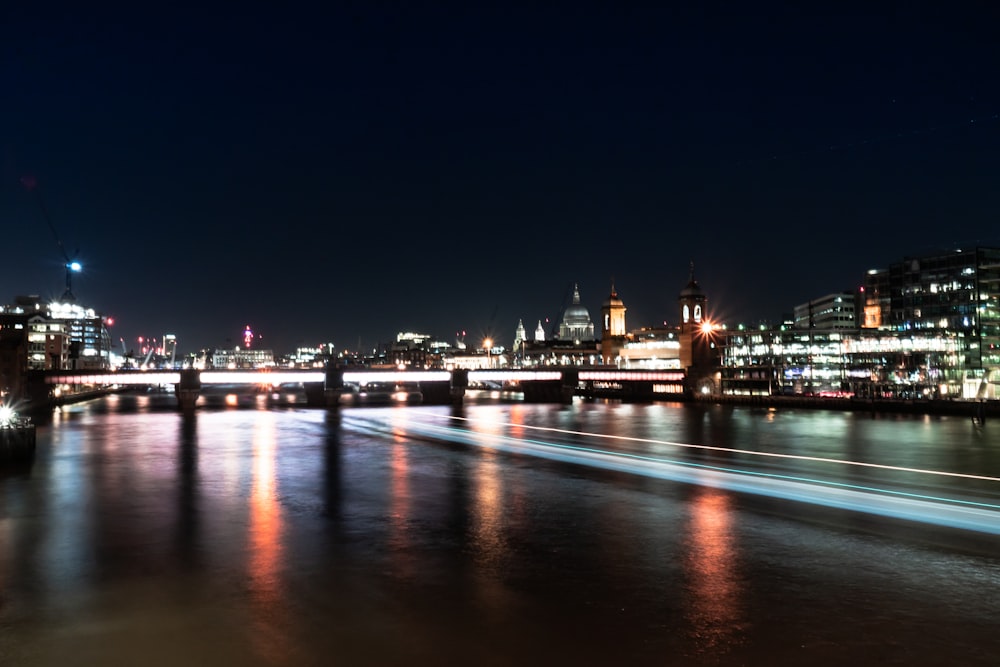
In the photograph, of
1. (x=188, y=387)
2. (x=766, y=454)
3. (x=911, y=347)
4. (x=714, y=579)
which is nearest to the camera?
(x=714, y=579)

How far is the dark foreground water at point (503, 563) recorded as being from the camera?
461 inches

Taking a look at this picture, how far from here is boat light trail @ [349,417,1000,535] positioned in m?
21.8

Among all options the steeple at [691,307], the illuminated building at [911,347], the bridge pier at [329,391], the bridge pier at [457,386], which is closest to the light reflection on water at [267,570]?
the bridge pier at [329,391]

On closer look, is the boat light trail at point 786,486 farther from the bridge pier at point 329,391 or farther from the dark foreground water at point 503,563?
the bridge pier at point 329,391

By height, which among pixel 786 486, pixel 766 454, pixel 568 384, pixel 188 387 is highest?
pixel 188 387

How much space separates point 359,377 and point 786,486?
111905mm

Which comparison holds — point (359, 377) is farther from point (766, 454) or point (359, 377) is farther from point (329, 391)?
point (766, 454)

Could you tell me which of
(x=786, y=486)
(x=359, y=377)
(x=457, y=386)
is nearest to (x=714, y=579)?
(x=786, y=486)

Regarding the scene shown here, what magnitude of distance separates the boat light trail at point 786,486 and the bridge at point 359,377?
70289 millimetres

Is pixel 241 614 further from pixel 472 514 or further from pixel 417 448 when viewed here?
pixel 417 448

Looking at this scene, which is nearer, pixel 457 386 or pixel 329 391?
pixel 329 391

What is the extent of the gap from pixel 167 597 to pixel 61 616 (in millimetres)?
1779

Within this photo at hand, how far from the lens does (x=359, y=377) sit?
134 metres

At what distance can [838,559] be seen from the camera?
17.0 m
